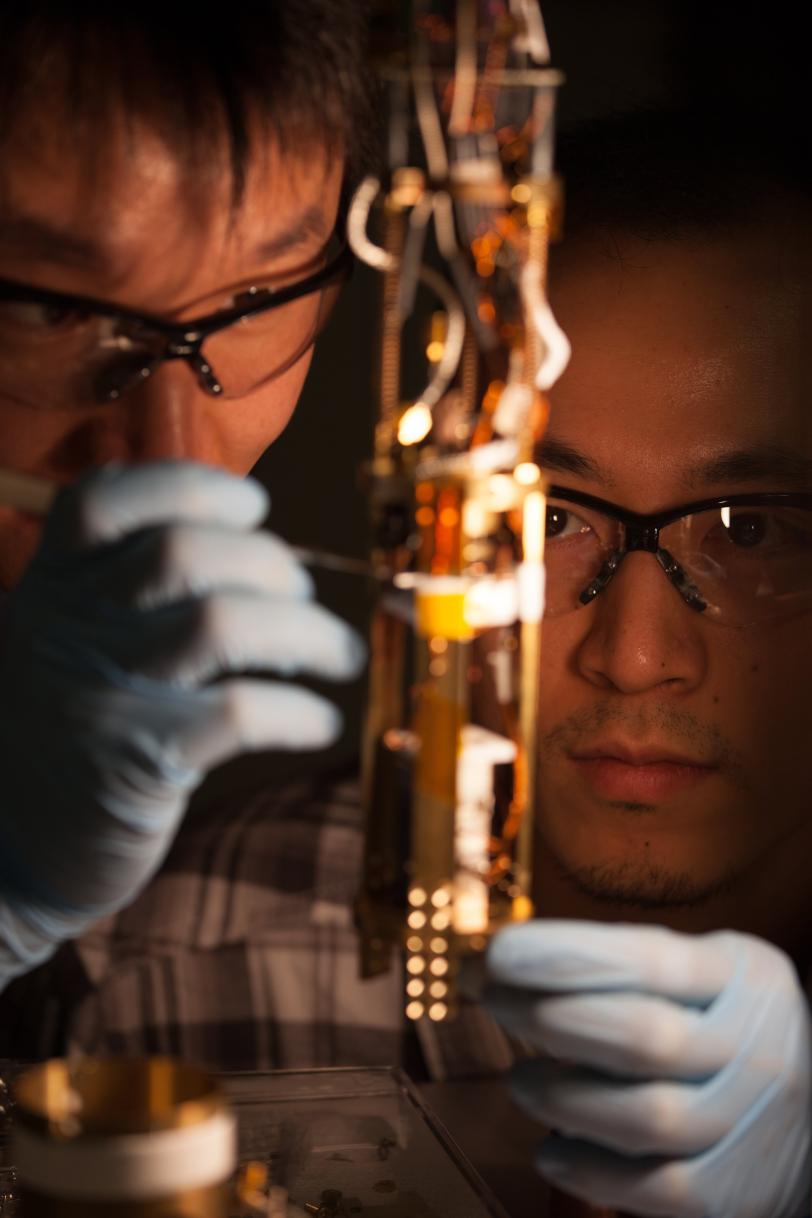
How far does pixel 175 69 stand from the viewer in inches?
57.4

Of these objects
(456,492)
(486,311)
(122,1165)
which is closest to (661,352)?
(486,311)

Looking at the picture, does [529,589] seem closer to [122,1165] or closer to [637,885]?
[122,1165]

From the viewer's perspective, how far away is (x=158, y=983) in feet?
6.94

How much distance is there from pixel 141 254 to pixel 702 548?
2.59 feet

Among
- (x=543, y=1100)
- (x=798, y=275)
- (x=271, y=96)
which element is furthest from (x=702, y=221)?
(x=543, y=1100)

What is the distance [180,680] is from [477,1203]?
586 millimetres

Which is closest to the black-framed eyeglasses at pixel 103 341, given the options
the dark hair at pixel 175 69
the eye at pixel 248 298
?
the eye at pixel 248 298

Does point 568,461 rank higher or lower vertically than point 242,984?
higher

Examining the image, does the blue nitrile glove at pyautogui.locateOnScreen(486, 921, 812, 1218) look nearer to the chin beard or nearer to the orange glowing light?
the orange glowing light

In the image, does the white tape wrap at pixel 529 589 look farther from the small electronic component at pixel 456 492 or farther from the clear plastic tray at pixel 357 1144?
the clear plastic tray at pixel 357 1144

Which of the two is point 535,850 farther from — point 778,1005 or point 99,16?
point 99,16

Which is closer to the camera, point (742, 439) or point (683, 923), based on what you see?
point (742, 439)

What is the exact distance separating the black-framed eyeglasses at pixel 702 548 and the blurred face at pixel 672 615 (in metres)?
0.02

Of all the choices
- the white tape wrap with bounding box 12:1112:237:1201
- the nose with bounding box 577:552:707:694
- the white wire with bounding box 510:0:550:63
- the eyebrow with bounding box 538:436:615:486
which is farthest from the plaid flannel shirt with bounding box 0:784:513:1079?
the white wire with bounding box 510:0:550:63
